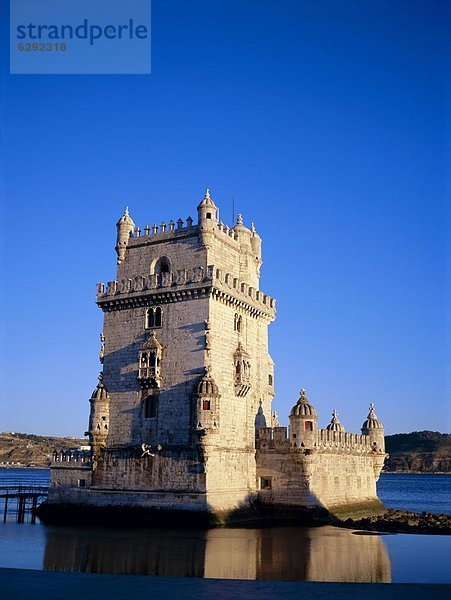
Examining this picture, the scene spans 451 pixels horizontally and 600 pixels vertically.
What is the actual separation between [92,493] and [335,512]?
54.0 ft

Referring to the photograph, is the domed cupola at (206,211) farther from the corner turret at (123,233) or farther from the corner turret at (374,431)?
the corner turret at (374,431)

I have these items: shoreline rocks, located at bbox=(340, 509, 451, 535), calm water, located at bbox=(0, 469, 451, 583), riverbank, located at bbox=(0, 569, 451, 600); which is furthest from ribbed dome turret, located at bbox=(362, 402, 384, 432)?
riverbank, located at bbox=(0, 569, 451, 600)

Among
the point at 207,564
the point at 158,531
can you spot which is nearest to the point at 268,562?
the point at 207,564

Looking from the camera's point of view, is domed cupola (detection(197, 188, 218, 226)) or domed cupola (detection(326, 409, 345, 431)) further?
domed cupola (detection(326, 409, 345, 431))

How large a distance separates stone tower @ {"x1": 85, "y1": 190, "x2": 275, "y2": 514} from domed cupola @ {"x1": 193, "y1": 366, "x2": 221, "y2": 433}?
0.20ft

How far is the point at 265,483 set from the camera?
46281 millimetres

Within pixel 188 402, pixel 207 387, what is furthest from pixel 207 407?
pixel 188 402

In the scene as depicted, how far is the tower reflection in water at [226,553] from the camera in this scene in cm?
2733

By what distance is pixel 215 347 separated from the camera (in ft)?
144

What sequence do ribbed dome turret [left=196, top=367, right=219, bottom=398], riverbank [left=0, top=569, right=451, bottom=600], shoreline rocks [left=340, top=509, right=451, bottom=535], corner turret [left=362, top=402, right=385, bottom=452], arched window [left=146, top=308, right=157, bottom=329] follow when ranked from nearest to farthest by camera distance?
riverbank [left=0, top=569, right=451, bottom=600]
ribbed dome turret [left=196, top=367, right=219, bottom=398]
shoreline rocks [left=340, top=509, right=451, bottom=535]
arched window [left=146, top=308, right=157, bottom=329]
corner turret [left=362, top=402, right=385, bottom=452]

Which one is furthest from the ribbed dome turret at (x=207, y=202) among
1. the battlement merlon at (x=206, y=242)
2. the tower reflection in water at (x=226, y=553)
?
the tower reflection in water at (x=226, y=553)

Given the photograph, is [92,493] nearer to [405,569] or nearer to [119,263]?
[119,263]

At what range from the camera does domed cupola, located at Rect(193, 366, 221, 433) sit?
4106 centimetres

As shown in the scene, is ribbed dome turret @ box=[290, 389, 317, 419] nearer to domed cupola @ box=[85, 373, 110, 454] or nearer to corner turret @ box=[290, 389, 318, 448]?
corner turret @ box=[290, 389, 318, 448]
